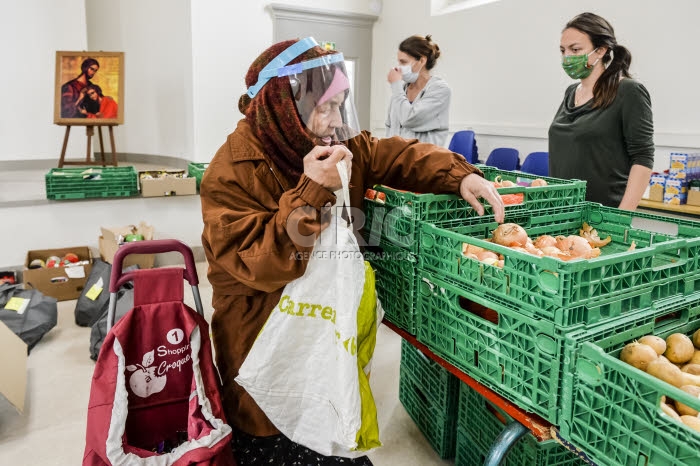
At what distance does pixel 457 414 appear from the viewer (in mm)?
1906

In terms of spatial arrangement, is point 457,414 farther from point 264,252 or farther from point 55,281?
point 55,281

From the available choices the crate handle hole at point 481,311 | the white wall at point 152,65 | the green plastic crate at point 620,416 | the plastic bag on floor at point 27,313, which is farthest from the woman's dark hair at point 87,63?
the green plastic crate at point 620,416

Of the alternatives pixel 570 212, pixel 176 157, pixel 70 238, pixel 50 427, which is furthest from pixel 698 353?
pixel 176 157

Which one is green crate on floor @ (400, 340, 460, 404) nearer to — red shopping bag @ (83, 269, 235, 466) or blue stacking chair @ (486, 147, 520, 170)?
red shopping bag @ (83, 269, 235, 466)

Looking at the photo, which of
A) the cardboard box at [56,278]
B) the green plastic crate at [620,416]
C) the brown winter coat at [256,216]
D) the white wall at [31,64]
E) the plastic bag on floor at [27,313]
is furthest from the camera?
the white wall at [31,64]

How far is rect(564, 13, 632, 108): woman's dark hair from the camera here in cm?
210

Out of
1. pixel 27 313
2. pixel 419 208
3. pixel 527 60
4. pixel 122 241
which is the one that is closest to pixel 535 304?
pixel 419 208

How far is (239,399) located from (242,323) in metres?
0.25

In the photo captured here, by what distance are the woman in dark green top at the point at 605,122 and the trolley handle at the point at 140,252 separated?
64.2 inches

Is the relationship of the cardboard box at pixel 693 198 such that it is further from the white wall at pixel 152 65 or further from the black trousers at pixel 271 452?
the white wall at pixel 152 65

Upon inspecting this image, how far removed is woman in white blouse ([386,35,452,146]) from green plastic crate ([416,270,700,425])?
205 centimetres

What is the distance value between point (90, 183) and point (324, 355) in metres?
3.24

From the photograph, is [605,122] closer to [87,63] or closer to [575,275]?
[575,275]

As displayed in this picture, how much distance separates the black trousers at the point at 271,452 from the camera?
1.52 meters
